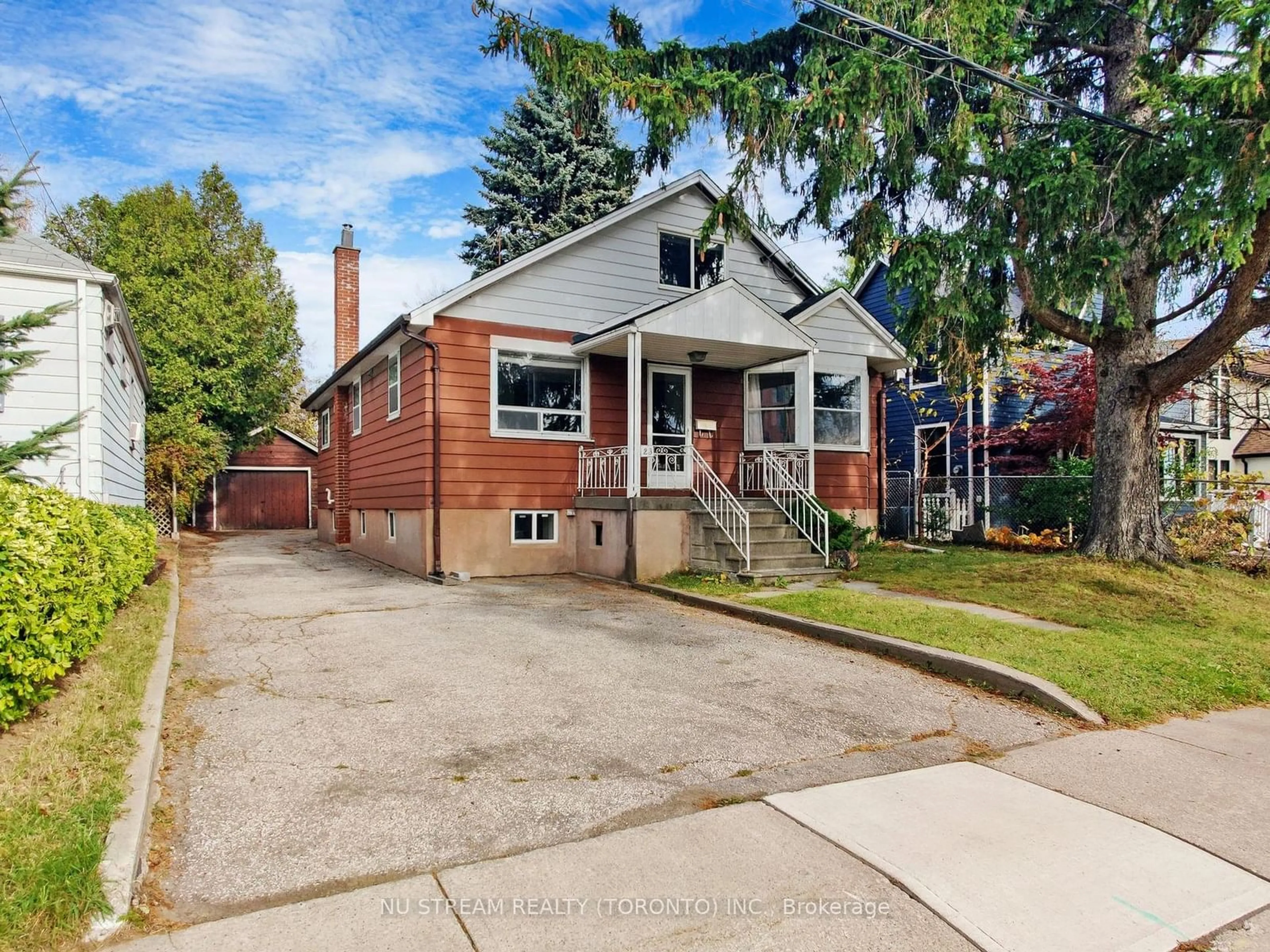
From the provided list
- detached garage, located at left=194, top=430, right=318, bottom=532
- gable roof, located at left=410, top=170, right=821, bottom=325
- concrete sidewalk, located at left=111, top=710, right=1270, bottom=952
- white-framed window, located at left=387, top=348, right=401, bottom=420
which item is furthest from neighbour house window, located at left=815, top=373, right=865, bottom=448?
detached garage, located at left=194, top=430, right=318, bottom=532

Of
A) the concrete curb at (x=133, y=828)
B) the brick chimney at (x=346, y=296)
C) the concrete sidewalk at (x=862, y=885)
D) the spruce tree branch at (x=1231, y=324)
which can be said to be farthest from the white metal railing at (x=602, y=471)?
the brick chimney at (x=346, y=296)

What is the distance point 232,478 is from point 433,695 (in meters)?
26.0

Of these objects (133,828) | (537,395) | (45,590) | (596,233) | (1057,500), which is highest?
(596,233)

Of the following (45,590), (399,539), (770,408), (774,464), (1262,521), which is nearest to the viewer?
(45,590)

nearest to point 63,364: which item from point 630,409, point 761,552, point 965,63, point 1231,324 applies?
point 630,409

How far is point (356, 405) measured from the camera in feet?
57.6

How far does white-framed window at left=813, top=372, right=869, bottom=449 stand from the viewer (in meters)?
14.6

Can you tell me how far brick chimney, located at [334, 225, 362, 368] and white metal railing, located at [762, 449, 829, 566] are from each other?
12730mm

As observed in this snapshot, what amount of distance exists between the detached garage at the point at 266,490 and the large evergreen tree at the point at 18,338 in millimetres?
20281

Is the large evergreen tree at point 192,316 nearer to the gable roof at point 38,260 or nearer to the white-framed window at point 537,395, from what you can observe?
the gable roof at point 38,260

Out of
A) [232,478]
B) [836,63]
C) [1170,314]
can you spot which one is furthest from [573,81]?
[232,478]

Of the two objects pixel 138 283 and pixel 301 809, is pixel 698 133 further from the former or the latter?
pixel 138 283

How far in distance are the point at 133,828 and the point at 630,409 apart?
899cm

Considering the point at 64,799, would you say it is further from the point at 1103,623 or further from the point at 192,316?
the point at 192,316
